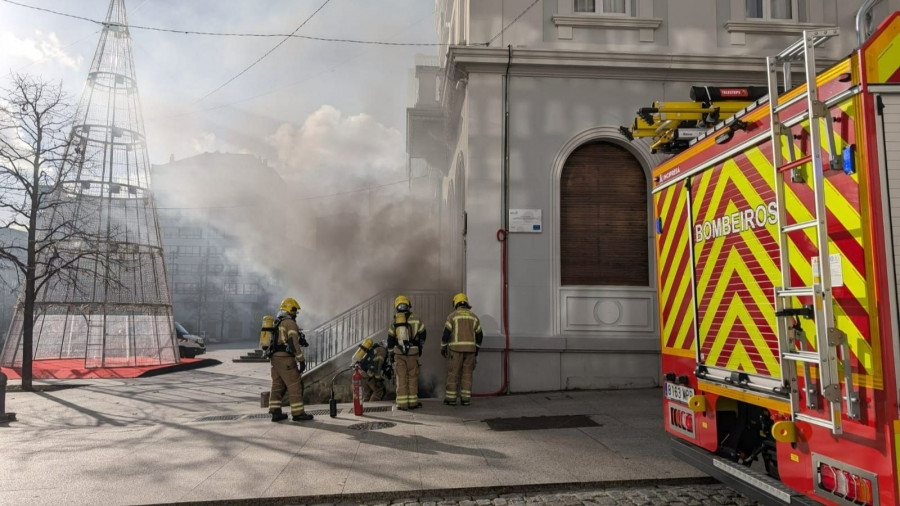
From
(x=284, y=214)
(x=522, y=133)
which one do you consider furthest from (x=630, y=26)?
(x=284, y=214)

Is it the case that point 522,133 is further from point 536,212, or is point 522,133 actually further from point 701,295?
point 701,295

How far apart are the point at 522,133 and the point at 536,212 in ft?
4.70

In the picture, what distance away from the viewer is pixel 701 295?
14.4 feet

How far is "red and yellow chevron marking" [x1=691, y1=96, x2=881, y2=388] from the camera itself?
2932 millimetres

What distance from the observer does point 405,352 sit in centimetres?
911

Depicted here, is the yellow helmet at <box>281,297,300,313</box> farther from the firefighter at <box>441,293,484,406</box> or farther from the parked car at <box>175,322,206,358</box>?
the parked car at <box>175,322,206,358</box>

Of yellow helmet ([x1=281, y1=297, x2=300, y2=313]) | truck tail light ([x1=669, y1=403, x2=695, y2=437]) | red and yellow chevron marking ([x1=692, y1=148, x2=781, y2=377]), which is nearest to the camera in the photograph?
red and yellow chevron marking ([x1=692, y1=148, x2=781, y2=377])

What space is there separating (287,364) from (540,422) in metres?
3.53

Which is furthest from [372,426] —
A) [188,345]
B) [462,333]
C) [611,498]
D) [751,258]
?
[188,345]

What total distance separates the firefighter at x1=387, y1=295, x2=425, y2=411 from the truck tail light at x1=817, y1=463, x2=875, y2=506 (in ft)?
21.3

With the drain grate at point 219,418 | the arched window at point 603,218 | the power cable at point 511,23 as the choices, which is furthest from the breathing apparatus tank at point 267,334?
the power cable at point 511,23

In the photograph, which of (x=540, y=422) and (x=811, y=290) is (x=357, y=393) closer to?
(x=540, y=422)

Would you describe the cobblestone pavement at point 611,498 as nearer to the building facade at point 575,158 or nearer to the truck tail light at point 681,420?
the truck tail light at point 681,420

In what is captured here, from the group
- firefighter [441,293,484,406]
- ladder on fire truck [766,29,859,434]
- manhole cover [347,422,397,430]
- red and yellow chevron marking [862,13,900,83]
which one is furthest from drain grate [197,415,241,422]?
red and yellow chevron marking [862,13,900,83]
